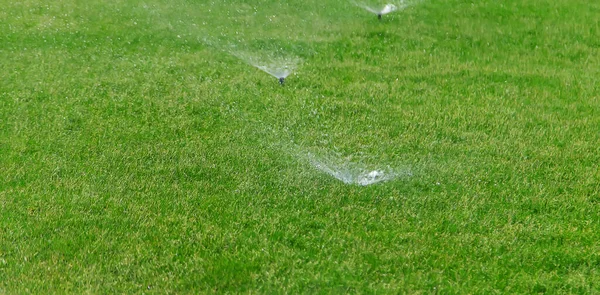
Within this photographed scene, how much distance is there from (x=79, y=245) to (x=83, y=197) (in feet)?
1.96

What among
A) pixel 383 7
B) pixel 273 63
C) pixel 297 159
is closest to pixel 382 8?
pixel 383 7

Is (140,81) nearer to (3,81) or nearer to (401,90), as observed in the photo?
(3,81)

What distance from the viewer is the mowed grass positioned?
12.4ft

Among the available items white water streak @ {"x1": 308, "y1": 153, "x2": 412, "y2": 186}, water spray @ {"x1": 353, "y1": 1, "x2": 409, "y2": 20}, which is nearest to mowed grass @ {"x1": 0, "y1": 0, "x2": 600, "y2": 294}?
white water streak @ {"x1": 308, "y1": 153, "x2": 412, "y2": 186}

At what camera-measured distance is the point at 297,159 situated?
4977 millimetres

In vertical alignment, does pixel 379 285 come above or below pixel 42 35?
above

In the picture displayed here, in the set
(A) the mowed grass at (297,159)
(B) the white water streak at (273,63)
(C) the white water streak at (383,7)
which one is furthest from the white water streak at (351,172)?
(C) the white water streak at (383,7)

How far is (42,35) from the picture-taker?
7758 mm

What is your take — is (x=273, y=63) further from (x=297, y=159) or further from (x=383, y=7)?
(x=383, y=7)

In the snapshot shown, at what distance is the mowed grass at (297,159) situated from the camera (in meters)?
3.78

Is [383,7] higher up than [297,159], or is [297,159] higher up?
[297,159]

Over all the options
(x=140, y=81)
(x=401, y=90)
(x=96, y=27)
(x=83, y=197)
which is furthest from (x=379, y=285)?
(x=96, y=27)

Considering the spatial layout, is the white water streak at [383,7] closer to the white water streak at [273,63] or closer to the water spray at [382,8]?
the water spray at [382,8]

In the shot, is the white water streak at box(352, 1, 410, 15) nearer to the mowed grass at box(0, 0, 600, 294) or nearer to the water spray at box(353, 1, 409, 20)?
the water spray at box(353, 1, 409, 20)
